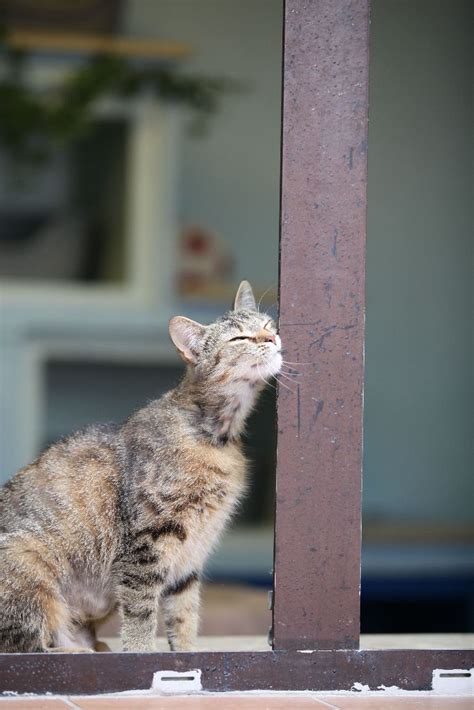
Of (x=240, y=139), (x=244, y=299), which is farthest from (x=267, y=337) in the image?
(x=240, y=139)

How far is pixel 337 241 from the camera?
9.19ft

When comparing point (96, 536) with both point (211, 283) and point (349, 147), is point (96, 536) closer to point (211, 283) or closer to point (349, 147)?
point (349, 147)

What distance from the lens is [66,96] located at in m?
6.93

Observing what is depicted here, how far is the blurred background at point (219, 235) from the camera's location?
692cm

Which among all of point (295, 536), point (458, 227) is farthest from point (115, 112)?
point (295, 536)

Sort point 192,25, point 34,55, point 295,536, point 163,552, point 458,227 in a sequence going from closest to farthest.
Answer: point 295,536, point 163,552, point 34,55, point 192,25, point 458,227

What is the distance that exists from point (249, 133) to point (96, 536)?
484cm

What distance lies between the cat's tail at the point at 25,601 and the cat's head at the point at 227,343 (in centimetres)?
68

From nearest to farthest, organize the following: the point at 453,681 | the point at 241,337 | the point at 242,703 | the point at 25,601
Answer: the point at 242,703, the point at 453,681, the point at 25,601, the point at 241,337

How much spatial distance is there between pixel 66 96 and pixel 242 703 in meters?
4.94

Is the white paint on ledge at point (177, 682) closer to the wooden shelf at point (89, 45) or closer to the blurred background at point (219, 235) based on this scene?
the blurred background at point (219, 235)

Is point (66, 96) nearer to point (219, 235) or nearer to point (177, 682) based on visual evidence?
point (219, 235)

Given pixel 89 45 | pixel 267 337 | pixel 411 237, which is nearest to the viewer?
pixel 267 337

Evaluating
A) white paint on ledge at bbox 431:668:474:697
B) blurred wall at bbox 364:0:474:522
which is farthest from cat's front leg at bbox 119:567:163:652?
blurred wall at bbox 364:0:474:522
